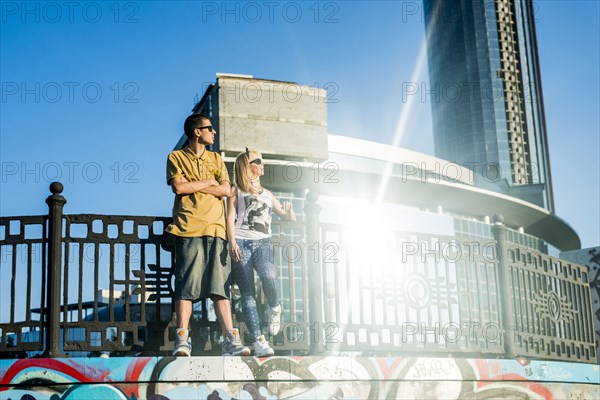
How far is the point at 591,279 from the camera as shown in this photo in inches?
472

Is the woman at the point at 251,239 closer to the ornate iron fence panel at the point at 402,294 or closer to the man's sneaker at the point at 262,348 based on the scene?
the man's sneaker at the point at 262,348

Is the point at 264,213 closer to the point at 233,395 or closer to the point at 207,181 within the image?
the point at 207,181

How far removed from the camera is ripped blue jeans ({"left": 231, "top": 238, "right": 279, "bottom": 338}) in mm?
6926

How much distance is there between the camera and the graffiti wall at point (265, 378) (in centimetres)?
610

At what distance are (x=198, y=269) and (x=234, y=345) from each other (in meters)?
0.72

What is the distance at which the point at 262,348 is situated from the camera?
22.0ft

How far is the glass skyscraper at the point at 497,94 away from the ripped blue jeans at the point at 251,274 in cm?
13843

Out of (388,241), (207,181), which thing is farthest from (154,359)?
(388,241)

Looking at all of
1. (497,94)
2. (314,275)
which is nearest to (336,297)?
(314,275)

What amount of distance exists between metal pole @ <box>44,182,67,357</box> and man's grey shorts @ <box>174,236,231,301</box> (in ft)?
Answer: 3.25

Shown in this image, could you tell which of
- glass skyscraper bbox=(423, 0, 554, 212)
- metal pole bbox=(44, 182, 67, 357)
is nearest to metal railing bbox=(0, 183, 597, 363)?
metal pole bbox=(44, 182, 67, 357)

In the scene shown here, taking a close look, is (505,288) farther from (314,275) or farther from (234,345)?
(234,345)

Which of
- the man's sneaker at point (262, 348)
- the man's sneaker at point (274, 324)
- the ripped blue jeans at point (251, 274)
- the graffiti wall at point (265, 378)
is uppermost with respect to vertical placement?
the ripped blue jeans at point (251, 274)

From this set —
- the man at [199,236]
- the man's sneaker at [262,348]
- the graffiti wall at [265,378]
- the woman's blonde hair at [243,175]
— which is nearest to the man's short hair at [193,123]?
the man at [199,236]
